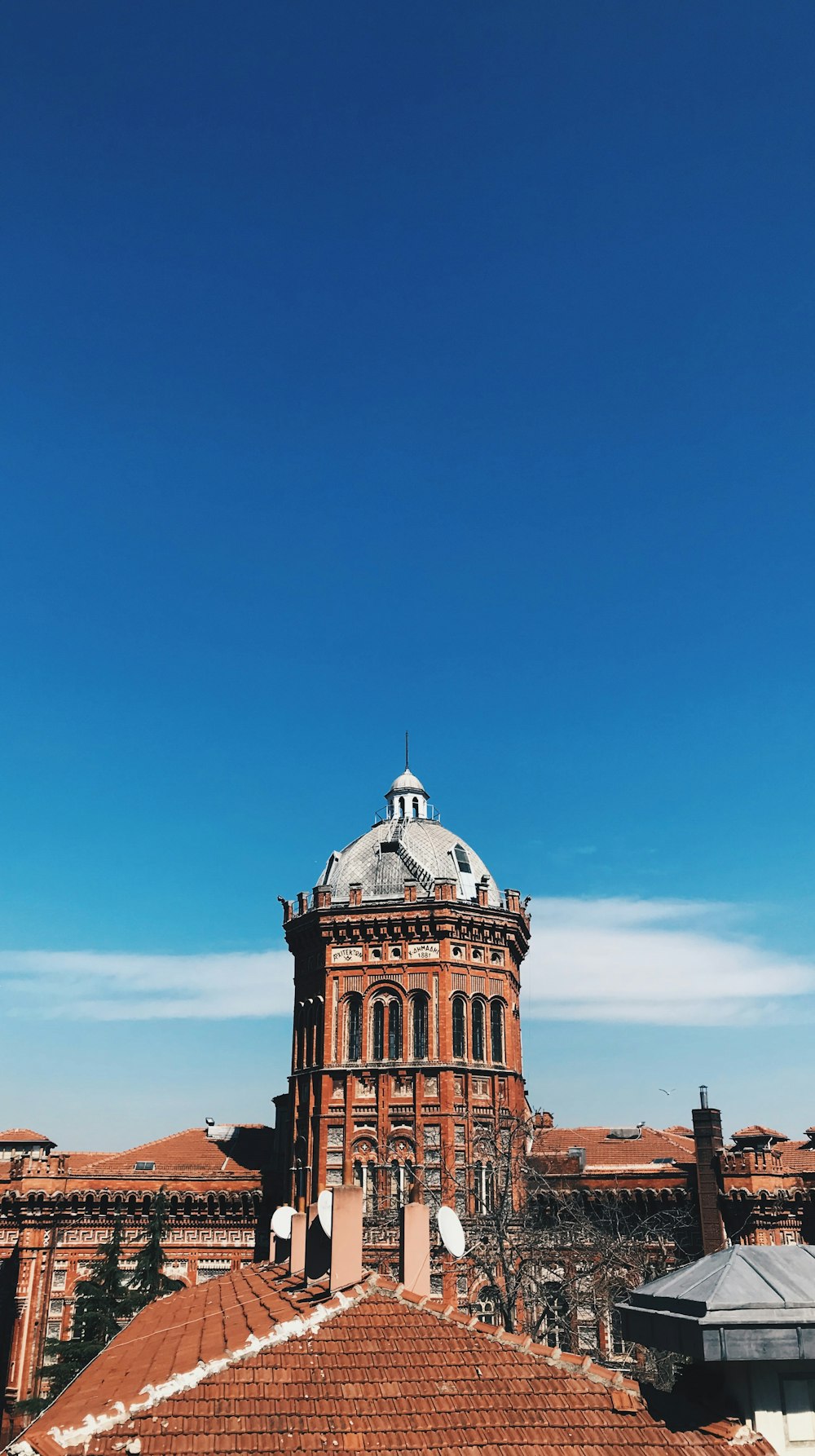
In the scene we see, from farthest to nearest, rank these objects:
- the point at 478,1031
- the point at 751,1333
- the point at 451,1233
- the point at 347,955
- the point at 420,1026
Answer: the point at 347,955
the point at 478,1031
the point at 420,1026
the point at 451,1233
the point at 751,1333

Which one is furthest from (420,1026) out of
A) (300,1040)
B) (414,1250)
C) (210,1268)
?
(414,1250)

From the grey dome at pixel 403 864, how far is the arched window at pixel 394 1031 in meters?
4.09

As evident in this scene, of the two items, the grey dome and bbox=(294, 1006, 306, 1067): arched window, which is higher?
the grey dome

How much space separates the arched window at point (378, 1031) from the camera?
4094 centimetres

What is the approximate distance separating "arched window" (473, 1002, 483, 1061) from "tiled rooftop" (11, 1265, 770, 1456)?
89.9 ft

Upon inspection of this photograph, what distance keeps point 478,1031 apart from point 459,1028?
1010 mm

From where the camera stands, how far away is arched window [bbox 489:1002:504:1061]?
42.2 m

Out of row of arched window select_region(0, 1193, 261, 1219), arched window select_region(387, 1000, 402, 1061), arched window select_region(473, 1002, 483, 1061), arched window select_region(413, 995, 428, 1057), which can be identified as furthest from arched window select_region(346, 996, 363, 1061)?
row of arched window select_region(0, 1193, 261, 1219)

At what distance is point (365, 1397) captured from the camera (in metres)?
12.3

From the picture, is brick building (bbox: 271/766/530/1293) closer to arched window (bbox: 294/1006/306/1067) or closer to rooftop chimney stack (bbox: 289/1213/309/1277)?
arched window (bbox: 294/1006/306/1067)

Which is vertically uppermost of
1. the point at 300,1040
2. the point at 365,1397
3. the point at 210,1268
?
the point at 300,1040

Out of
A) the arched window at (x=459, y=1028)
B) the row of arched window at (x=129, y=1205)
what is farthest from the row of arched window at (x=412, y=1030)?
the row of arched window at (x=129, y=1205)

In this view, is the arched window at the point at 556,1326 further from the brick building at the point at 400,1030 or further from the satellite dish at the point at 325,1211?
the satellite dish at the point at 325,1211

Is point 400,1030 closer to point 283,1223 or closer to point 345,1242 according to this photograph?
point 283,1223
